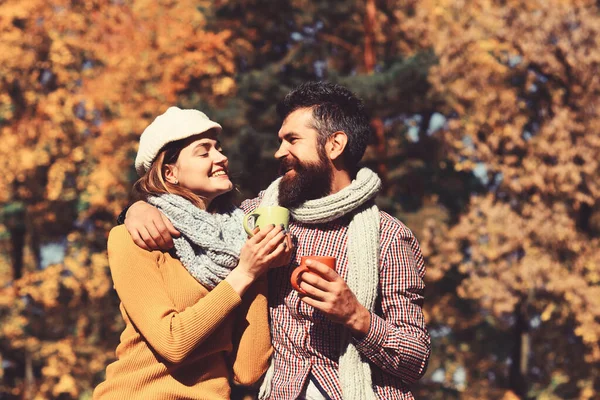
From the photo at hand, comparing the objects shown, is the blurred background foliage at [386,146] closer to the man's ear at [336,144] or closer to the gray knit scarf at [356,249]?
the man's ear at [336,144]

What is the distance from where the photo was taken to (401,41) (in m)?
16.8

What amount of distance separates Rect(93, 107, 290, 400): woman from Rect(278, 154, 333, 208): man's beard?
0.22m

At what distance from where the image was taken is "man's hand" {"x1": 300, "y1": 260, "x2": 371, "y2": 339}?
2695mm

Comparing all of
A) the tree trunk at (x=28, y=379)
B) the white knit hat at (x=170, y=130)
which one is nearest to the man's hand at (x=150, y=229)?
the white knit hat at (x=170, y=130)

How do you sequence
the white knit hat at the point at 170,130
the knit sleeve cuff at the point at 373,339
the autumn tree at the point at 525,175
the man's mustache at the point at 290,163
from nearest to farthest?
the knit sleeve cuff at the point at 373,339 → the white knit hat at the point at 170,130 → the man's mustache at the point at 290,163 → the autumn tree at the point at 525,175

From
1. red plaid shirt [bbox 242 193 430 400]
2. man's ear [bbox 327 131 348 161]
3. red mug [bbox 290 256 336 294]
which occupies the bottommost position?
red plaid shirt [bbox 242 193 430 400]

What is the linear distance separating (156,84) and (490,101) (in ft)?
21.8

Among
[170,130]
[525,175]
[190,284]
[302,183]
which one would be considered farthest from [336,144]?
[525,175]

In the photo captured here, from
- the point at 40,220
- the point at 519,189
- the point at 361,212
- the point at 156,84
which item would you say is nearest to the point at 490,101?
the point at 519,189

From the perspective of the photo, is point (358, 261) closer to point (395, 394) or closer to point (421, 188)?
point (395, 394)

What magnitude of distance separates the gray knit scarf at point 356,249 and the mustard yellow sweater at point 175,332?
7.8 inches

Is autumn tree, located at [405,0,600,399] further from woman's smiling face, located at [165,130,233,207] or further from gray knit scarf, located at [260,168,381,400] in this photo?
woman's smiling face, located at [165,130,233,207]

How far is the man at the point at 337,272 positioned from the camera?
9.41 ft

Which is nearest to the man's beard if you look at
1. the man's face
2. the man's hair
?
the man's face
